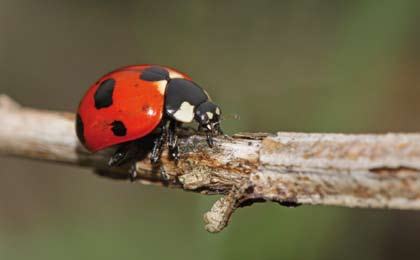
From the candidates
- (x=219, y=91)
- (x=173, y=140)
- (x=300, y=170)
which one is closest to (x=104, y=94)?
(x=173, y=140)

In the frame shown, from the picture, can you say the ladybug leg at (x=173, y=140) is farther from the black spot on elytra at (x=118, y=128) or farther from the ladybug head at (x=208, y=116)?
the black spot on elytra at (x=118, y=128)

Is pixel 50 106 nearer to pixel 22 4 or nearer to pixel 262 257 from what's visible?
pixel 22 4

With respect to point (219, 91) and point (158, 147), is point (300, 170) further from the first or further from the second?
point (219, 91)

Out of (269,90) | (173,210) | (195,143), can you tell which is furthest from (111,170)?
(269,90)

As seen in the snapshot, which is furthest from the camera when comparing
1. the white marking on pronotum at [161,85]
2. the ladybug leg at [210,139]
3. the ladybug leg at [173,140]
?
the white marking on pronotum at [161,85]

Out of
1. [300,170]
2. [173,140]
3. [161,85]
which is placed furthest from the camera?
[161,85]

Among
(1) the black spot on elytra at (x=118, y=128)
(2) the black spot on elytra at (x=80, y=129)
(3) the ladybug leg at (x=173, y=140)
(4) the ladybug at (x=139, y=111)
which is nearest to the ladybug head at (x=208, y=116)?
(4) the ladybug at (x=139, y=111)

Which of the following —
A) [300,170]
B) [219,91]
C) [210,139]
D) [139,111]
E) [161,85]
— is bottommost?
[300,170]
